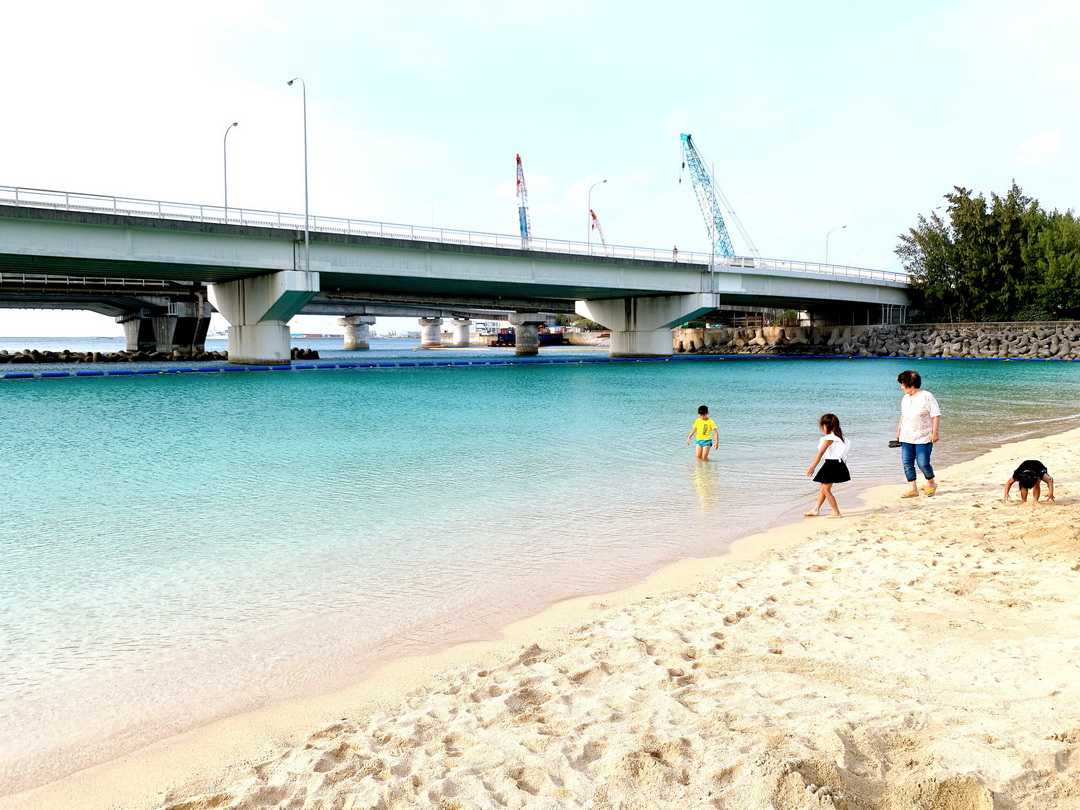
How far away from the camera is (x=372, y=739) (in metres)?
3.94

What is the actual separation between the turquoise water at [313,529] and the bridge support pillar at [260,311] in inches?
805

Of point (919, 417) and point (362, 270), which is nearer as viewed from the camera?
point (919, 417)

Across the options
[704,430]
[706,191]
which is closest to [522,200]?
[706,191]

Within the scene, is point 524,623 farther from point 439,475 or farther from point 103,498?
point 103,498

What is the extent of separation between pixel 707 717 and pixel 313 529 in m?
6.49

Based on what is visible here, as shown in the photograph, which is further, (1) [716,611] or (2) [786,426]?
(2) [786,426]

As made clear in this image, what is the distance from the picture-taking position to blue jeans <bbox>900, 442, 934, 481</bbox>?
10.5m

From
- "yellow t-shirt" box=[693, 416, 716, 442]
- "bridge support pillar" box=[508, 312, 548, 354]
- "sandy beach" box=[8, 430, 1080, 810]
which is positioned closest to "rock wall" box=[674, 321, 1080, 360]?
"bridge support pillar" box=[508, 312, 548, 354]

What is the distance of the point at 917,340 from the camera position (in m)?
67.7

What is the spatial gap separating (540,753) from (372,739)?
37.5 inches

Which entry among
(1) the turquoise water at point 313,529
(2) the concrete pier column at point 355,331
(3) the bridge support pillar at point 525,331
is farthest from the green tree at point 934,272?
(2) the concrete pier column at point 355,331

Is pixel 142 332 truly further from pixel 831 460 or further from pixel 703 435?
pixel 831 460

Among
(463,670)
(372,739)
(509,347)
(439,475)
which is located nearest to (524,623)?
(463,670)

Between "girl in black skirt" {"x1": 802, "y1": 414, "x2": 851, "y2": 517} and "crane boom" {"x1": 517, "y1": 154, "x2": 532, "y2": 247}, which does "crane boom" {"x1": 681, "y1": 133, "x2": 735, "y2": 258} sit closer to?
"crane boom" {"x1": 517, "y1": 154, "x2": 532, "y2": 247}
